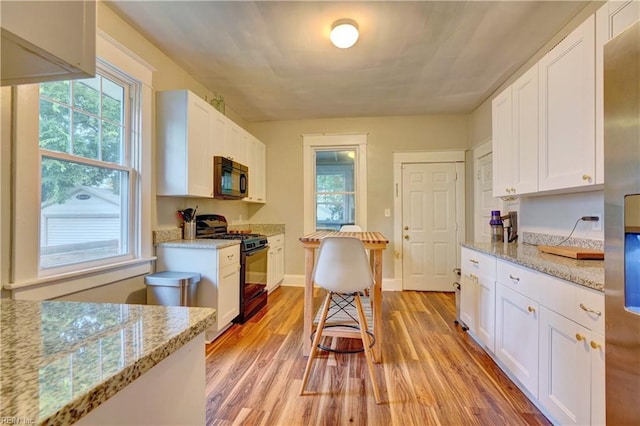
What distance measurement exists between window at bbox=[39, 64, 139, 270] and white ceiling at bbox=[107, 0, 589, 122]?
0.67m

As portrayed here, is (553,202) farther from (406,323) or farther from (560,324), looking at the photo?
(406,323)

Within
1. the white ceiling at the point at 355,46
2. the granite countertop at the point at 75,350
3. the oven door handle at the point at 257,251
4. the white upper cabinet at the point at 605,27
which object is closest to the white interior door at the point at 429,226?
the white ceiling at the point at 355,46

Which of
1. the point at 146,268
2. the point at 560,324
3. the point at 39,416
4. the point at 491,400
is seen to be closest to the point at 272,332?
Answer: the point at 146,268

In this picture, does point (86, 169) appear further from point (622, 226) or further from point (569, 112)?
point (569, 112)

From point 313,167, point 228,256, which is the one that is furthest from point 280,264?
point 228,256

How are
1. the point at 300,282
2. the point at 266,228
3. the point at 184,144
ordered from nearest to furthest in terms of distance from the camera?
1. the point at 184,144
2. the point at 300,282
3. the point at 266,228

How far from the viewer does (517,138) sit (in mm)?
2299

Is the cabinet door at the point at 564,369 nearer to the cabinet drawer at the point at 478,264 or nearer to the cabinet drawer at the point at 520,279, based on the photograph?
the cabinet drawer at the point at 520,279

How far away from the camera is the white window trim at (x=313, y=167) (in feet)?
14.3

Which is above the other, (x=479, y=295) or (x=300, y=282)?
(x=479, y=295)

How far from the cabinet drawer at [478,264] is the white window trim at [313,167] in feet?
6.11

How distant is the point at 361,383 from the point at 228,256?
154 cm

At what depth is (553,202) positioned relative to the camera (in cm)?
234

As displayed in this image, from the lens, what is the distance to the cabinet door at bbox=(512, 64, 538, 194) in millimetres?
2076
